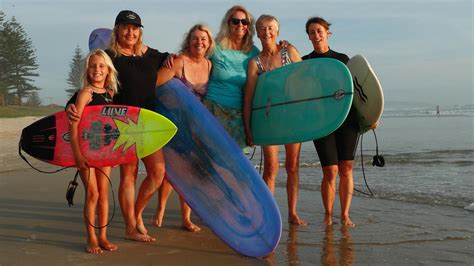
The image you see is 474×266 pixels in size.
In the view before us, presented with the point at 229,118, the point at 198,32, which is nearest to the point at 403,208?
the point at 229,118

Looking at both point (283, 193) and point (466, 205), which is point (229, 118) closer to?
point (283, 193)

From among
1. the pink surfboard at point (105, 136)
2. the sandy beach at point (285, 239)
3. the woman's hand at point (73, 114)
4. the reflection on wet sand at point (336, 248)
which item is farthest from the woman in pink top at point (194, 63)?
the reflection on wet sand at point (336, 248)

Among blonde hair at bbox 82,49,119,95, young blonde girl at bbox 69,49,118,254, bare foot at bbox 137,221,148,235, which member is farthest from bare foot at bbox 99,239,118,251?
blonde hair at bbox 82,49,119,95

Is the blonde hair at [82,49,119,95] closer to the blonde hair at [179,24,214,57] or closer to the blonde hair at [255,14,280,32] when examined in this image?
the blonde hair at [179,24,214,57]

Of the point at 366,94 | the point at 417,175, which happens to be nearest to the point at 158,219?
the point at 366,94

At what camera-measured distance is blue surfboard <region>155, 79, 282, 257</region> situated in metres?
3.22

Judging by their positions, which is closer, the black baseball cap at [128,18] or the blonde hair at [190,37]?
the black baseball cap at [128,18]

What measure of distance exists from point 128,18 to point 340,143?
1.99 m

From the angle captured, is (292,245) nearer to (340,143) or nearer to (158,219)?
(340,143)

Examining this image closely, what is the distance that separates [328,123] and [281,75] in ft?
1.99

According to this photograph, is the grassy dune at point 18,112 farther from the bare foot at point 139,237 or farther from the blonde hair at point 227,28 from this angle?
the blonde hair at point 227,28

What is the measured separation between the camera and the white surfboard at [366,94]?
3879 millimetres

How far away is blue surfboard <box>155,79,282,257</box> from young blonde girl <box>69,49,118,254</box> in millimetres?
583

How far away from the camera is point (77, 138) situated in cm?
312
